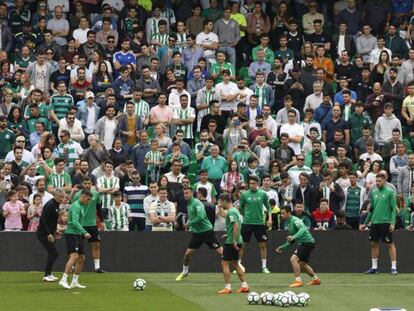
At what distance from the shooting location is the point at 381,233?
3155 cm

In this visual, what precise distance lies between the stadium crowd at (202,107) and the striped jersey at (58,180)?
4 centimetres

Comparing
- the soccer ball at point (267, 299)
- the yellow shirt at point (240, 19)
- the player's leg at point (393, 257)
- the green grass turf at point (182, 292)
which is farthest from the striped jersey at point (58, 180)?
the soccer ball at point (267, 299)

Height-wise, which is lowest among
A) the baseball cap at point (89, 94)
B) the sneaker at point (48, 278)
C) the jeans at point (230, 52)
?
the sneaker at point (48, 278)

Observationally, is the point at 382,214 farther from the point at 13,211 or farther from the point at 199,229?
the point at 13,211

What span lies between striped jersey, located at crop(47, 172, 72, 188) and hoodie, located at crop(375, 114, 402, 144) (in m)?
8.57

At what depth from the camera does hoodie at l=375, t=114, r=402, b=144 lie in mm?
36094

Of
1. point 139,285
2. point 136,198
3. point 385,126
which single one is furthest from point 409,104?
point 139,285

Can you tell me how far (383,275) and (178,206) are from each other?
5.39 m

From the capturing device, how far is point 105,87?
37.4 metres

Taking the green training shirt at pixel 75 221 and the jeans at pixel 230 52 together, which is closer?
the green training shirt at pixel 75 221

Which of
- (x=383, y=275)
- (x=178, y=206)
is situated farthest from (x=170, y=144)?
(x=383, y=275)

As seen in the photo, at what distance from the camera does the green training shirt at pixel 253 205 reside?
3136cm

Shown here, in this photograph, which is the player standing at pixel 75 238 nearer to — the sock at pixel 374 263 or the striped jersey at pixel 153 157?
the striped jersey at pixel 153 157

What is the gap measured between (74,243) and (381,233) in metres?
7.59
